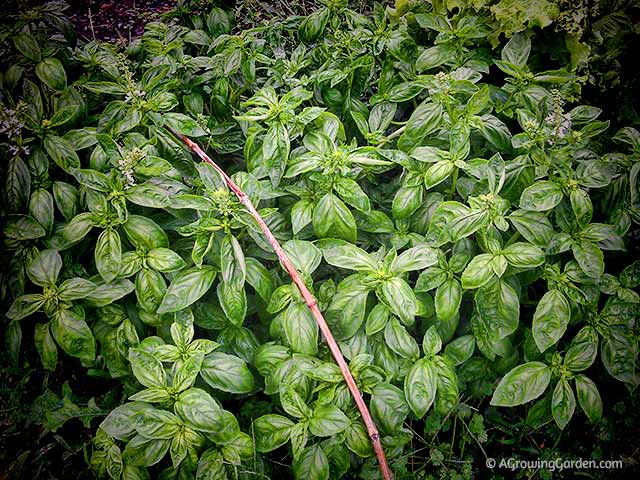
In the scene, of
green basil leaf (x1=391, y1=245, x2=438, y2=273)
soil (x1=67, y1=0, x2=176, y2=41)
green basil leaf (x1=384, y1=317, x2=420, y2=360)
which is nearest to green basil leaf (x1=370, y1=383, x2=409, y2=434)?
green basil leaf (x1=384, y1=317, x2=420, y2=360)

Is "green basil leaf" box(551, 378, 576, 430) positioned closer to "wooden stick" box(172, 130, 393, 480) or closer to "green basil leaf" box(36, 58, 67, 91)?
"wooden stick" box(172, 130, 393, 480)

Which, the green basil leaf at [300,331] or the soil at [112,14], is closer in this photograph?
the green basil leaf at [300,331]

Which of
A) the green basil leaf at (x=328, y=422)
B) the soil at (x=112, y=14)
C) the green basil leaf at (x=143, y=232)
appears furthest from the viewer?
the soil at (x=112, y=14)

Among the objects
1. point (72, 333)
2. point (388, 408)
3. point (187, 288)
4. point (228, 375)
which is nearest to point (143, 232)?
point (187, 288)

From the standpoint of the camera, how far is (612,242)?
63.5 inches

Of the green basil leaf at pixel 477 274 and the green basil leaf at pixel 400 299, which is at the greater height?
the green basil leaf at pixel 477 274

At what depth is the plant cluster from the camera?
151 cm

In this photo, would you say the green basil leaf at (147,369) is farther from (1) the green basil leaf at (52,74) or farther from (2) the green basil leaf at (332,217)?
(1) the green basil leaf at (52,74)

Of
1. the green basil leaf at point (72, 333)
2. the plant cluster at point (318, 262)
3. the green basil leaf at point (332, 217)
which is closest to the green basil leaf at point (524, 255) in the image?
the plant cluster at point (318, 262)

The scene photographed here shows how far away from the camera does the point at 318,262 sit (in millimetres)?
1604

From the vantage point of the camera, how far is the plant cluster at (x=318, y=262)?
1.51m

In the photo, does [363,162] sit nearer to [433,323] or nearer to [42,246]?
[433,323]

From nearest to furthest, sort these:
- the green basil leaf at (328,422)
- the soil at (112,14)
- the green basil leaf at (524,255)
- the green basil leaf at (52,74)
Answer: the green basil leaf at (328,422) → the green basil leaf at (524,255) → the green basil leaf at (52,74) → the soil at (112,14)

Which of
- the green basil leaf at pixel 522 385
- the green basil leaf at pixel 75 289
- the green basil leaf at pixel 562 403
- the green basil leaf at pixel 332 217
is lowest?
the green basil leaf at pixel 562 403
